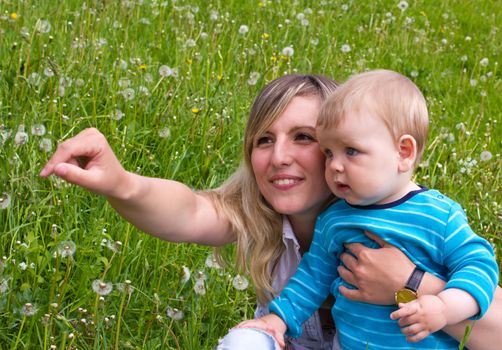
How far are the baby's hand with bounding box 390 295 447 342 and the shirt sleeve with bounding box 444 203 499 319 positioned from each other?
0.08m

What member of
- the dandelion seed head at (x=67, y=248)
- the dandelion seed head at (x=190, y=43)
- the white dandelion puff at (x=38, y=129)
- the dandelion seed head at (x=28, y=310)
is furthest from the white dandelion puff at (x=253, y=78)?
the dandelion seed head at (x=28, y=310)

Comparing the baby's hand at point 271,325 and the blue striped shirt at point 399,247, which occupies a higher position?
the blue striped shirt at point 399,247

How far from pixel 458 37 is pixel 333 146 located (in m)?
4.94

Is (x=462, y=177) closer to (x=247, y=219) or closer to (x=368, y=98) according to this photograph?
(x=247, y=219)

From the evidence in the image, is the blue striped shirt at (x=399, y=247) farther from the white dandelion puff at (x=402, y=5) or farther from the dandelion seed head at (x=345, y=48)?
the white dandelion puff at (x=402, y=5)

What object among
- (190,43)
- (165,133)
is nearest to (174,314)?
(165,133)

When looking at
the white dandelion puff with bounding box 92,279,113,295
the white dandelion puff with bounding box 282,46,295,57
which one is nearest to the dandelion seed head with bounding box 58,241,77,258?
the white dandelion puff with bounding box 92,279,113,295

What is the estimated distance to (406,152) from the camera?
261 cm

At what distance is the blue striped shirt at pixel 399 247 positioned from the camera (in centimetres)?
254

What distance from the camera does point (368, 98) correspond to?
2592mm

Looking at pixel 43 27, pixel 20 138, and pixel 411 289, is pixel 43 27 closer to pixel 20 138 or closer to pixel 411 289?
pixel 20 138

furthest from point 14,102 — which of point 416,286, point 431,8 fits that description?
point 431,8

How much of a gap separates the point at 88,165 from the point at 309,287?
2.63 feet

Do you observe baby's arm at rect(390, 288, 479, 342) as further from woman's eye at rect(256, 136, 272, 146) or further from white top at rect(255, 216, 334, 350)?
woman's eye at rect(256, 136, 272, 146)
